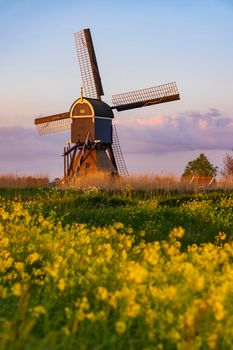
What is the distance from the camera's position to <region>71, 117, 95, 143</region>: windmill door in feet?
116

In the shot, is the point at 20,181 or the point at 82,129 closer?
the point at 20,181

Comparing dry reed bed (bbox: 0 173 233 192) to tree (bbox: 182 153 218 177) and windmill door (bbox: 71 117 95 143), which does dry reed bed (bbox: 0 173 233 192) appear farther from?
tree (bbox: 182 153 218 177)

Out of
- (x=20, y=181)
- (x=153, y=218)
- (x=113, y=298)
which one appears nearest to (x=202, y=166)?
(x=20, y=181)

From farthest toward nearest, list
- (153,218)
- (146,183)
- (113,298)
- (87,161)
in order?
(87,161) < (146,183) < (153,218) < (113,298)

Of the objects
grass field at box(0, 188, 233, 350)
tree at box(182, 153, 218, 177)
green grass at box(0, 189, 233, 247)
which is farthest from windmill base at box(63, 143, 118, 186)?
grass field at box(0, 188, 233, 350)

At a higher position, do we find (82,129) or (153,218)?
(82,129)

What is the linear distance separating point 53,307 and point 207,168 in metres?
38.7

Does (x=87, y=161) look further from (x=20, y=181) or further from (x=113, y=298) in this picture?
(x=113, y=298)

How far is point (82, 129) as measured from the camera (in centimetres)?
3575

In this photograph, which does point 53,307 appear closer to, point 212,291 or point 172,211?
point 212,291

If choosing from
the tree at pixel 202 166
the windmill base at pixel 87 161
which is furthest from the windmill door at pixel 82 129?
the tree at pixel 202 166

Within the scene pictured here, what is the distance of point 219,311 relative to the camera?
404 centimetres

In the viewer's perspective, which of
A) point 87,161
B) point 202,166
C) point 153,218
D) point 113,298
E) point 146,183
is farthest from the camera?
point 202,166

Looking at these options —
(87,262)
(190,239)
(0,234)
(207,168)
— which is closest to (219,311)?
(87,262)
